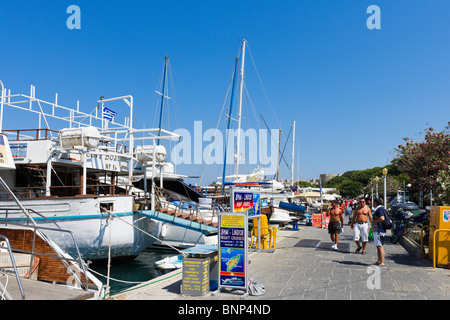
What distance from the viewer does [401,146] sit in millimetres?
22469

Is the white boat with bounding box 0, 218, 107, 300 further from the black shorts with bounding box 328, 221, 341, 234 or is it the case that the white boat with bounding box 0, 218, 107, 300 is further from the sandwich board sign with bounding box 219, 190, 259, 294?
the black shorts with bounding box 328, 221, 341, 234

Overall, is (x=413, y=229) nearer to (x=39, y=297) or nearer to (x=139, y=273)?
(x=139, y=273)

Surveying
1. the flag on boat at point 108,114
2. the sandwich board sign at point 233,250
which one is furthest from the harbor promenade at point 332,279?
the flag on boat at point 108,114

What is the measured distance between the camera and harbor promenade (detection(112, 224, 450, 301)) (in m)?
7.27

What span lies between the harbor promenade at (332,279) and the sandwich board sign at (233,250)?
28 cm

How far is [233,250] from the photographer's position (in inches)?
303

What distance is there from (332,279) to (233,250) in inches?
108

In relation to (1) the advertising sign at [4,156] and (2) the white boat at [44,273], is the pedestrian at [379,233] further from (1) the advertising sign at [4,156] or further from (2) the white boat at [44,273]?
(1) the advertising sign at [4,156]

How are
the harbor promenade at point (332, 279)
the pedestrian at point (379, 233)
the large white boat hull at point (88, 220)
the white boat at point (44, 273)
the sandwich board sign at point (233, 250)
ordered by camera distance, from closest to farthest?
the white boat at point (44, 273), the harbor promenade at point (332, 279), the sandwich board sign at point (233, 250), the pedestrian at point (379, 233), the large white boat hull at point (88, 220)

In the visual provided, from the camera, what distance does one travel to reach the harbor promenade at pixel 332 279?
727 centimetres

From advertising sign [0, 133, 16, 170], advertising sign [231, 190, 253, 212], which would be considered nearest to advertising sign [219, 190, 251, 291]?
advertising sign [231, 190, 253, 212]

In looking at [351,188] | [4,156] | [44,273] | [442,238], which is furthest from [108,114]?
[351,188]

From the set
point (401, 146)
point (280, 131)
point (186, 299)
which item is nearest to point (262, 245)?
point (186, 299)

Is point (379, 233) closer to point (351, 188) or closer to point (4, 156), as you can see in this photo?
point (4, 156)
